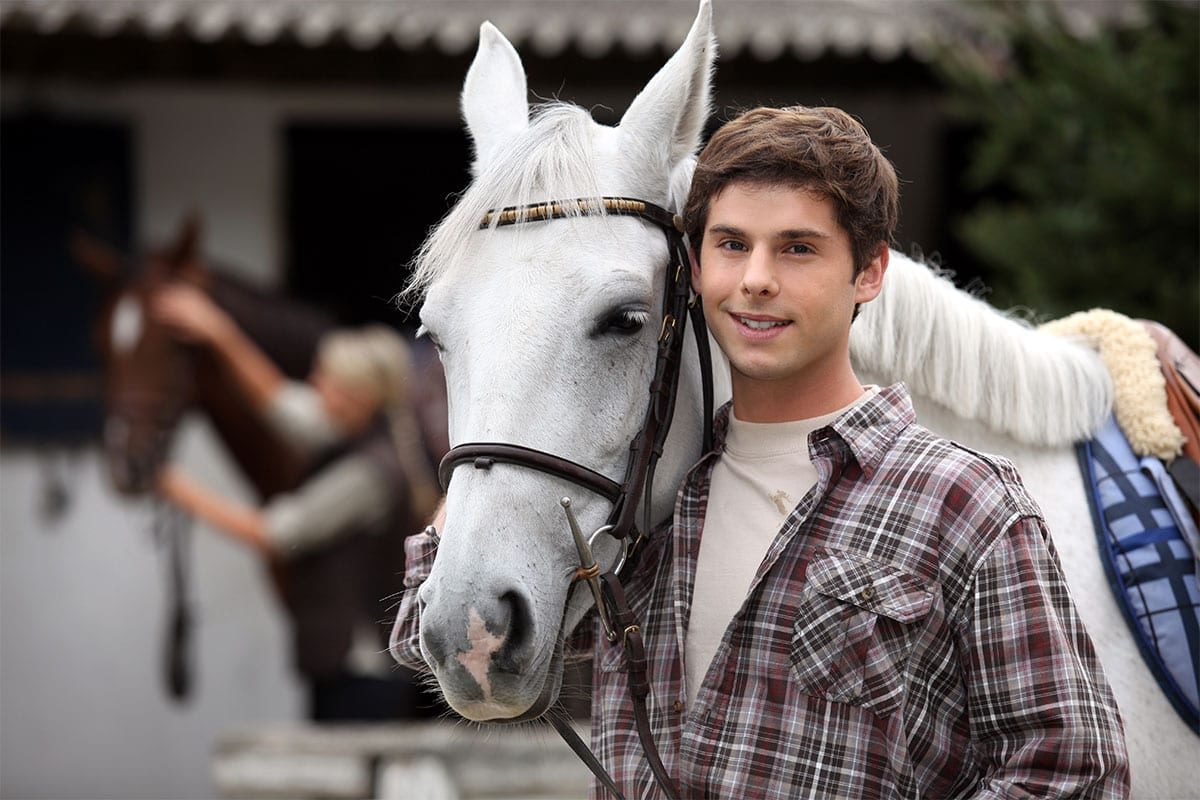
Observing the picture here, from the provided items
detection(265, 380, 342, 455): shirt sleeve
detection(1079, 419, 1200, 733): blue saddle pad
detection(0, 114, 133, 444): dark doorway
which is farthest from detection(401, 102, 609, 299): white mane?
detection(0, 114, 133, 444): dark doorway

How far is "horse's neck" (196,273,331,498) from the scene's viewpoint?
206 inches

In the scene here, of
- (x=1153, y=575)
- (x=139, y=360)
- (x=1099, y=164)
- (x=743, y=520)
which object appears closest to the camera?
(x=743, y=520)

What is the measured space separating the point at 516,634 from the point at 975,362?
3.09 feet

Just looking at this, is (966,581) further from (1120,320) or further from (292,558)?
(292,558)

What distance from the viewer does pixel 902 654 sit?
1.40m

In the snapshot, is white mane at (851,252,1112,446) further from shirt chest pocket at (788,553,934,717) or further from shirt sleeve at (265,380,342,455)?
shirt sleeve at (265,380,342,455)

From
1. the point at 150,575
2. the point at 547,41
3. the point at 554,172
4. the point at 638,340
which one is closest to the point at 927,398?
the point at 638,340

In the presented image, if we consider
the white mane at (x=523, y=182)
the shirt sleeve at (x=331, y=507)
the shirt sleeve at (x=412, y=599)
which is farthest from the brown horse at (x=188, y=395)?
the white mane at (x=523, y=182)

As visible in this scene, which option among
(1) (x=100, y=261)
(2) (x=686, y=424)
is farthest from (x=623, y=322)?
(1) (x=100, y=261)

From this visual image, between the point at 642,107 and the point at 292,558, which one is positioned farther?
the point at 292,558

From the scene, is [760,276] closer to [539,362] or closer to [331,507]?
[539,362]

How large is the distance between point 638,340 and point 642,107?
37 cm

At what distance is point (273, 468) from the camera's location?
5332 mm

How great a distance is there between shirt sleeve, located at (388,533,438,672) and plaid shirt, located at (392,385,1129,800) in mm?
405
